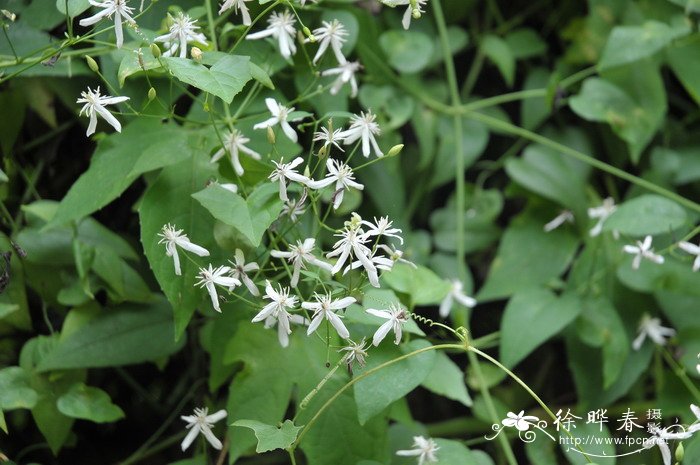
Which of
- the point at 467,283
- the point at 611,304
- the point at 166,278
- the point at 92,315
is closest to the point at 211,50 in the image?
the point at 166,278

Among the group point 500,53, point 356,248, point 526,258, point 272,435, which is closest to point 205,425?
point 272,435

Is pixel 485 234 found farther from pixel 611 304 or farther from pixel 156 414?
pixel 156 414

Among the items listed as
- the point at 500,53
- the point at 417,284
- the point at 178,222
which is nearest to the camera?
the point at 178,222

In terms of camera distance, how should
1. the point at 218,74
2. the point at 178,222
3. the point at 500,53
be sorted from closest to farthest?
the point at 218,74, the point at 178,222, the point at 500,53

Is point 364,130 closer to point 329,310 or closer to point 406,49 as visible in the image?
point 329,310

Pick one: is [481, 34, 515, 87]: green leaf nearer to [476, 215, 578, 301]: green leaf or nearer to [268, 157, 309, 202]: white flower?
[476, 215, 578, 301]: green leaf

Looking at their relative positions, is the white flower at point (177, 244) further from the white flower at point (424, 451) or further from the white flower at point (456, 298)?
the white flower at point (456, 298)

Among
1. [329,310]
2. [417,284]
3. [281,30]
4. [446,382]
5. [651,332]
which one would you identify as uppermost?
[281,30]
